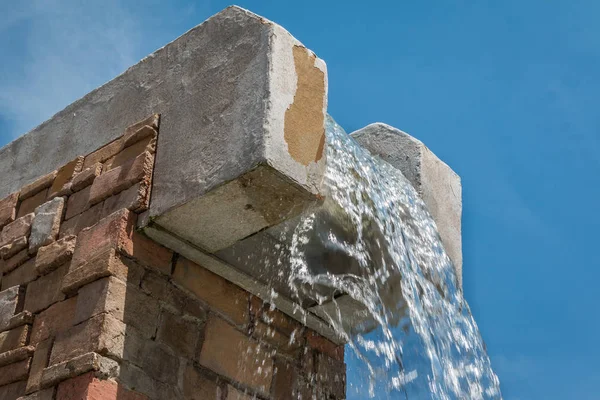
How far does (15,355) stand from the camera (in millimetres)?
3025

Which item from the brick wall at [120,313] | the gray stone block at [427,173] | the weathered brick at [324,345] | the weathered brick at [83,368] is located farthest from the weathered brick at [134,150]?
the gray stone block at [427,173]

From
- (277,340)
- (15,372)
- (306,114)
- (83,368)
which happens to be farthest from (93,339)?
(306,114)

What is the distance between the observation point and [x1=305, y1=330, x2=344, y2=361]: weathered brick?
142 inches

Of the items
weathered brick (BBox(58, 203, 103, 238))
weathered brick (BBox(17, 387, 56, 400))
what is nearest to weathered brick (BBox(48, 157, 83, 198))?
weathered brick (BBox(58, 203, 103, 238))

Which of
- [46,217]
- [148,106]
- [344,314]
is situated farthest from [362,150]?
[46,217]

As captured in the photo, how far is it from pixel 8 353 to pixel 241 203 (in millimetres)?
1025

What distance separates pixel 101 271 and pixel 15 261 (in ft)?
2.34

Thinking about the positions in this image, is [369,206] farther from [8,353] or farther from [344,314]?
[8,353]

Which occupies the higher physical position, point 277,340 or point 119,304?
point 277,340

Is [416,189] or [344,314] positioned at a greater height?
[416,189]

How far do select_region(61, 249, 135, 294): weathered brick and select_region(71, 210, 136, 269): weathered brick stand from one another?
0.09 ft

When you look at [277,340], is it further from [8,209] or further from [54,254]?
[8,209]

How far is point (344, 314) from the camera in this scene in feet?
11.9

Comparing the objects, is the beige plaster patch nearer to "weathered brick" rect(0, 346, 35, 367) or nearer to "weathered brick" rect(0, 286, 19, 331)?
"weathered brick" rect(0, 346, 35, 367)
